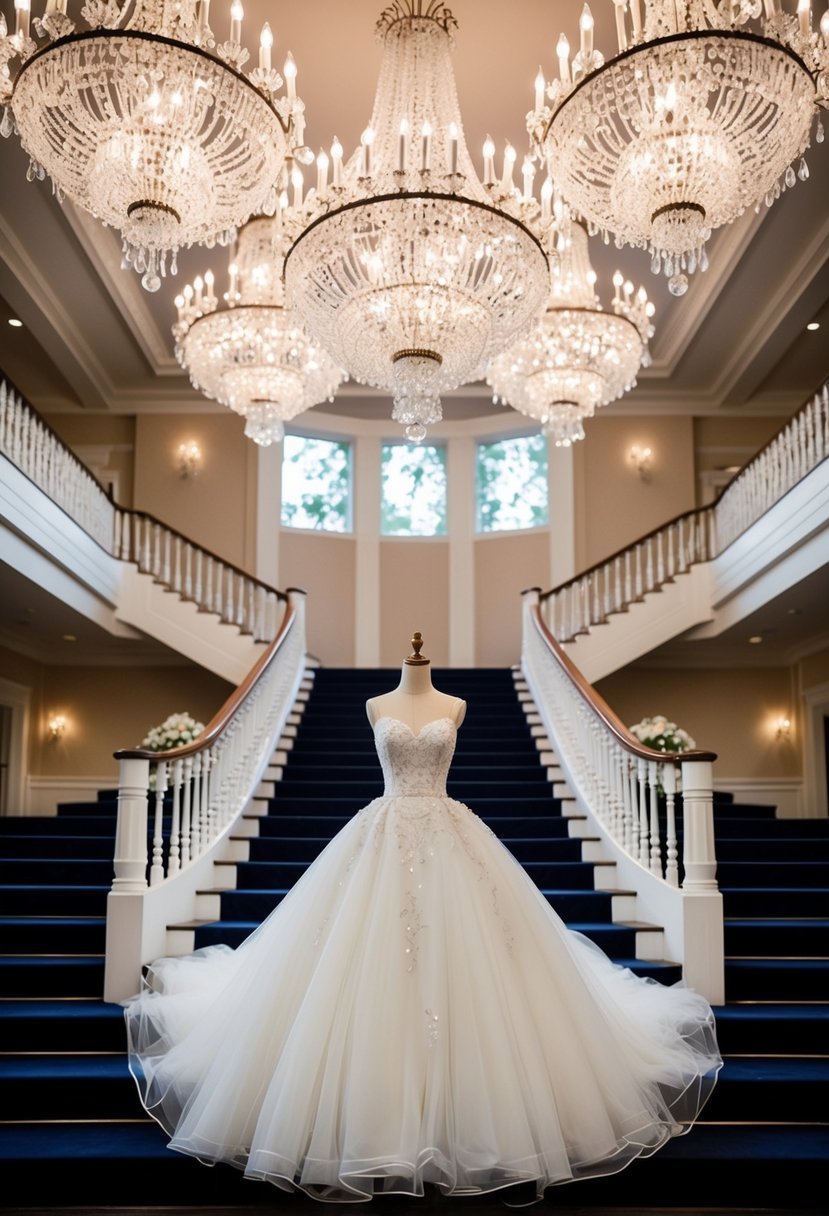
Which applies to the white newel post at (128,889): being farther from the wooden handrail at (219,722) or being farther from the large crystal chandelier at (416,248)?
the large crystal chandelier at (416,248)

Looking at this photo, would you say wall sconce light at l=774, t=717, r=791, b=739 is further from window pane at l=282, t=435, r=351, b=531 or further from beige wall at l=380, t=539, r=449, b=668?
window pane at l=282, t=435, r=351, b=531

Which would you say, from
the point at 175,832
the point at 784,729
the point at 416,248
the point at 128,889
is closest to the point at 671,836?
the point at 175,832

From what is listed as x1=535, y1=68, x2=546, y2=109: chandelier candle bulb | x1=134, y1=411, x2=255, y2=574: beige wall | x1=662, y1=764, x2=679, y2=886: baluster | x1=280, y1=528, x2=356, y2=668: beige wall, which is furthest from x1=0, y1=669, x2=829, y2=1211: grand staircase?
x1=535, y1=68, x2=546, y2=109: chandelier candle bulb

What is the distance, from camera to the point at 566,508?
41.7ft

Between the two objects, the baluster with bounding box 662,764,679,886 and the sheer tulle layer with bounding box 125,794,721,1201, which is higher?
the baluster with bounding box 662,764,679,886

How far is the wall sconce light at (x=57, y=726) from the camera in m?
12.2

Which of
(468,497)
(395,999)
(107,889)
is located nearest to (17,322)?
(468,497)

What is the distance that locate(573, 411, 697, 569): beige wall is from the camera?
12.6 meters

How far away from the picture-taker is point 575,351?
6.94 metres

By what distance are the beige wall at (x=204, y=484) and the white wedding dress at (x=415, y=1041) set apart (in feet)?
29.2

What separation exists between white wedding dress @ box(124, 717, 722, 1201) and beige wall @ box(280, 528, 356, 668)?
899 centimetres

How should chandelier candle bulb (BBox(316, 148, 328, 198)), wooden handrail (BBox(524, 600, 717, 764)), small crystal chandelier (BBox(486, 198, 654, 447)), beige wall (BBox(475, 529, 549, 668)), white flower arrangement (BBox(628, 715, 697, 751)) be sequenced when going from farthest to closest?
beige wall (BBox(475, 529, 549, 668)), white flower arrangement (BBox(628, 715, 697, 751)), small crystal chandelier (BBox(486, 198, 654, 447)), wooden handrail (BBox(524, 600, 717, 764)), chandelier candle bulb (BBox(316, 148, 328, 198))

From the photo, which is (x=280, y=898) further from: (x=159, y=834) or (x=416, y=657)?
(x=416, y=657)

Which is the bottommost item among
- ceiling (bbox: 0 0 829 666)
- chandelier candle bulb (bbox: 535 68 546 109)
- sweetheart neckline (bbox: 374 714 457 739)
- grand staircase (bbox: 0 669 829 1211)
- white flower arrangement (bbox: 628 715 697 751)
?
grand staircase (bbox: 0 669 829 1211)
